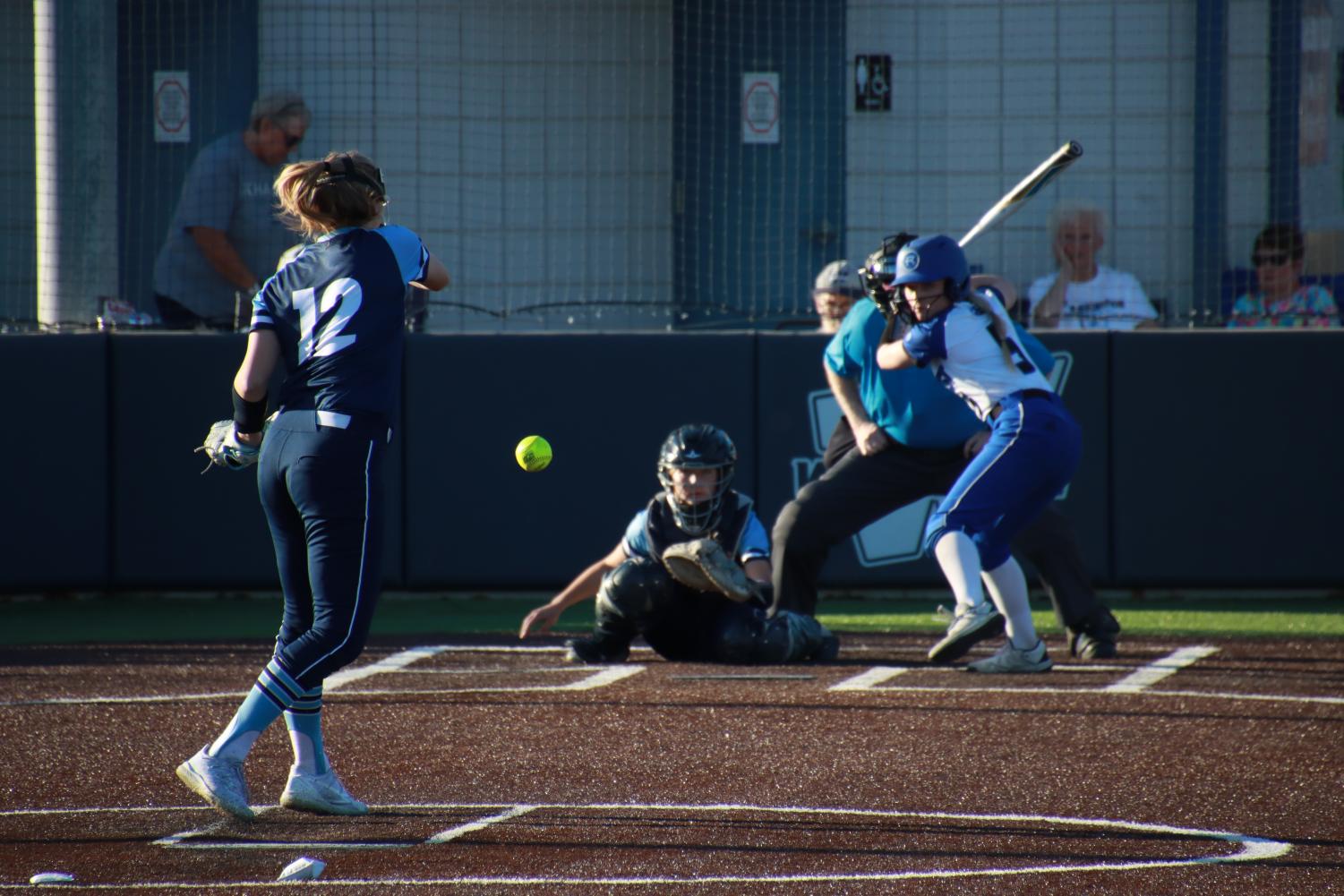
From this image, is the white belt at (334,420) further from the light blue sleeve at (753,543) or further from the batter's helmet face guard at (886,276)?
the batter's helmet face guard at (886,276)

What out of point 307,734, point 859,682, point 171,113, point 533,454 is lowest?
point 859,682

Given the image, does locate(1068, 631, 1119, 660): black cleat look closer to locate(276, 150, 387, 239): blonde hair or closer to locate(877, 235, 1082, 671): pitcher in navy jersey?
locate(877, 235, 1082, 671): pitcher in navy jersey

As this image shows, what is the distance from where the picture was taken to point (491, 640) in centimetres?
865

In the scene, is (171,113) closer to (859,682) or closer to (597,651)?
(597,651)

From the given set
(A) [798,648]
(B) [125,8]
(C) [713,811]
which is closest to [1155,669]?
(A) [798,648]

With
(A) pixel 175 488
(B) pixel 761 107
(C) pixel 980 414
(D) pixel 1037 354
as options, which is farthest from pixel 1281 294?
(A) pixel 175 488

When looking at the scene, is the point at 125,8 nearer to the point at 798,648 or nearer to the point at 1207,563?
the point at 798,648

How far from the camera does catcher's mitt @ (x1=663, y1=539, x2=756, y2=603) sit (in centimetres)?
702

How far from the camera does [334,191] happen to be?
4719 mm

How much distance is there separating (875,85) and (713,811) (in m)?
9.06

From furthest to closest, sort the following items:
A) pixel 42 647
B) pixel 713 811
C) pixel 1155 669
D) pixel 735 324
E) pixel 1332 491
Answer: pixel 735 324 < pixel 1332 491 < pixel 42 647 < pixel 1155 669 < pixel 713 811

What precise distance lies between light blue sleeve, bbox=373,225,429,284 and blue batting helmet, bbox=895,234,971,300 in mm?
2747

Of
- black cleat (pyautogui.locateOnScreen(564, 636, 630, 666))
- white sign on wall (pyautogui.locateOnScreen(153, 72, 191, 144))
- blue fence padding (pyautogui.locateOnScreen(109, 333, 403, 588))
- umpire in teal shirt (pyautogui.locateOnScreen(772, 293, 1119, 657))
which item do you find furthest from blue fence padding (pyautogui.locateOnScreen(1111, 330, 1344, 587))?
white sign on wall (pyautogui.locateOnScreen(153, 72, 191, 144))

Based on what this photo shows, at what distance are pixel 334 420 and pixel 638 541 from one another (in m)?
3.12
